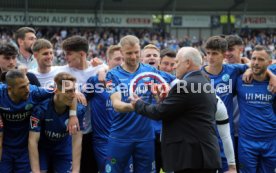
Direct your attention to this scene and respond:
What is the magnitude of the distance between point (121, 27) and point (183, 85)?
32630 millimetres

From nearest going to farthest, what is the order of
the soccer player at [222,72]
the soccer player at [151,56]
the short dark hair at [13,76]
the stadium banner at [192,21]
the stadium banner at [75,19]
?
the short dark hair at [13,76] < the soccer player at [222,72] < the soccer player at [151,56] < the stadium banner at [75,19] < the stadium banner at [192,21]

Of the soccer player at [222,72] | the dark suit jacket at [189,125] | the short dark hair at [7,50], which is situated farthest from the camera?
the soccer player at [222,72]

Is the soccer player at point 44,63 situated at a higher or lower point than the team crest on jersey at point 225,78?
higher

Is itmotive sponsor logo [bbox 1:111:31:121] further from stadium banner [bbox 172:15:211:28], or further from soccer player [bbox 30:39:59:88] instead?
stadium banner [bbox 172:15:211:28]

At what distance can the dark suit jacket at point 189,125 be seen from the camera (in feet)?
14.0

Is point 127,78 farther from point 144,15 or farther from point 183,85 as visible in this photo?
point 144,15

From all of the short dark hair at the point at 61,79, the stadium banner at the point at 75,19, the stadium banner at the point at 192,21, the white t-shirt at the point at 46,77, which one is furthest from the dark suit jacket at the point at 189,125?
the stadium banner at the point at 192,21

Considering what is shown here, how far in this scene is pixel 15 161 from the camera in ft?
17.7

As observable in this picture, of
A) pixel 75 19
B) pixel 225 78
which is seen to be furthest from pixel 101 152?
pixel 75 19

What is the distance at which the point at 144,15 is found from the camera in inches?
1443

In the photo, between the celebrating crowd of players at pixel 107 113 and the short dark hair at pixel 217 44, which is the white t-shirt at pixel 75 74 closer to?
the celebrating crowd of players at pixel 107 113

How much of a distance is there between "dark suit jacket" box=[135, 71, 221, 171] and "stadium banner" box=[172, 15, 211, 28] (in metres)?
34.5

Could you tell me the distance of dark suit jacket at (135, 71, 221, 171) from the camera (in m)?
4.25

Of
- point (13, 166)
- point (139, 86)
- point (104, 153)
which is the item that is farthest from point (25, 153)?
point (139, 86)
